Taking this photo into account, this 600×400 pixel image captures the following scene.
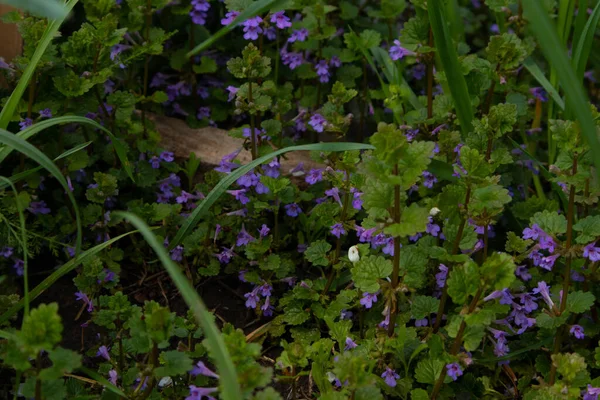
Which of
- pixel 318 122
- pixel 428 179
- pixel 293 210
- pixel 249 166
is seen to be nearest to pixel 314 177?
pixel 293 210

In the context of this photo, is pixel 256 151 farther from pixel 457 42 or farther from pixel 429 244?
pixel 457 42

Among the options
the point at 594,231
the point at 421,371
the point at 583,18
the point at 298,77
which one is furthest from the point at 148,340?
the point at 583,18

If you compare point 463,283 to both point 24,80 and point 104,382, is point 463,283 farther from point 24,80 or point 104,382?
point 24,80

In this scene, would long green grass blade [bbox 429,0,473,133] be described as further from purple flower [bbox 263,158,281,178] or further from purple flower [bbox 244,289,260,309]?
purple flower [bbox 244,289,260,309]

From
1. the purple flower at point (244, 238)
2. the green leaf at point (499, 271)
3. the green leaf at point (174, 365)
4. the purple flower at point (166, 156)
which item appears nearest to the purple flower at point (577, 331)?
the green leaf at point (499, 271)

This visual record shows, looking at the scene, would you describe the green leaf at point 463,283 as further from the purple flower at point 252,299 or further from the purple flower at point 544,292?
the purple flower at point 252,299

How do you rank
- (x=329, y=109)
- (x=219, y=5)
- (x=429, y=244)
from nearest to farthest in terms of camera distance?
1. (x=429, y=244)
2. (x=329, y=109)
3. (x=219, y=5)
